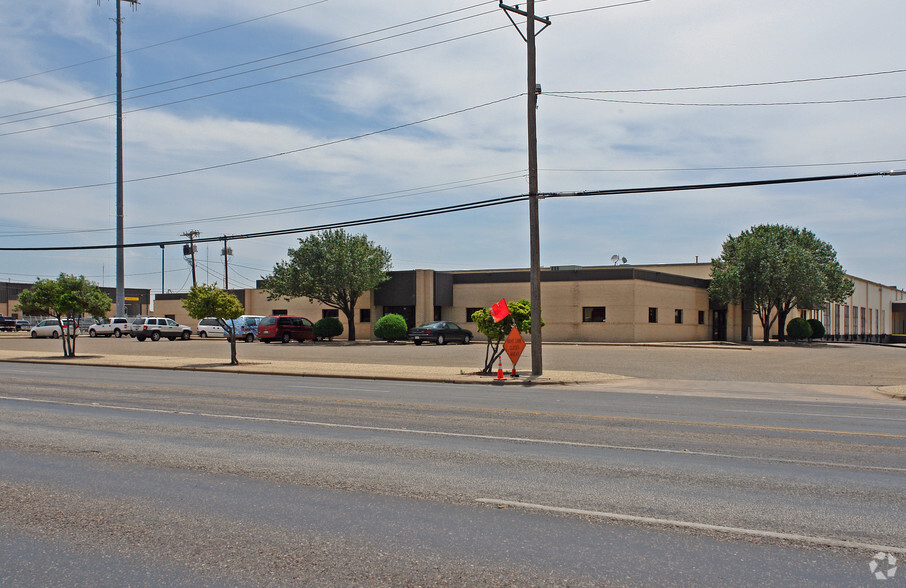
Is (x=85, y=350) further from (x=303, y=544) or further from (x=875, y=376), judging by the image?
(x=303, y=544)

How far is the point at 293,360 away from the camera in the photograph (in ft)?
105

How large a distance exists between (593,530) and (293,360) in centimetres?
2719

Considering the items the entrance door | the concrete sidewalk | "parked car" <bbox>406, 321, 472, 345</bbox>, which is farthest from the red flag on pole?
the entrance door

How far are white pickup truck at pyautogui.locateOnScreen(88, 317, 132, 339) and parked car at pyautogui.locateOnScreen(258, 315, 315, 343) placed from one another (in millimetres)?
14796

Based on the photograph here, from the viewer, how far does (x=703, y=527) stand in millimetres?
5969

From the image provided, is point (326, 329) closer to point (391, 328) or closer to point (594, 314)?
point (391, 328)

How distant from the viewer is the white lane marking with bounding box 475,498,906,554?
5.53 meters

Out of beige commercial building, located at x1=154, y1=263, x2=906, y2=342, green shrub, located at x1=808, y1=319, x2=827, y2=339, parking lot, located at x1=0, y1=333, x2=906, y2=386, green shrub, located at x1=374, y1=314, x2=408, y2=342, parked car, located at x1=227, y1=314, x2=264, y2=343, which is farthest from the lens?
green shrub, located at x1=808, y1=319, x2=827, y2=339

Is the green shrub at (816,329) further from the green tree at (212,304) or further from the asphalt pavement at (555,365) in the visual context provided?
the green tree at (212,304)

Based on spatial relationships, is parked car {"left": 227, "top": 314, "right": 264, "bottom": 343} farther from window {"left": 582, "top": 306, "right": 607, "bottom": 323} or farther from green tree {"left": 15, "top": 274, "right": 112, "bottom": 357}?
window {"left": 582, "top": 306, "right": 607, "bottom": 323}

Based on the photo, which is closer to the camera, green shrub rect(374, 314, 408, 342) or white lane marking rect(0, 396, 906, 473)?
white lane marking rect(0, 396, 906, 473)

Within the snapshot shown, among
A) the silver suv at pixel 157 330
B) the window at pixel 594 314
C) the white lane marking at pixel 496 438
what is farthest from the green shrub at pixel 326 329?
the white lane marking at pixel 496 438

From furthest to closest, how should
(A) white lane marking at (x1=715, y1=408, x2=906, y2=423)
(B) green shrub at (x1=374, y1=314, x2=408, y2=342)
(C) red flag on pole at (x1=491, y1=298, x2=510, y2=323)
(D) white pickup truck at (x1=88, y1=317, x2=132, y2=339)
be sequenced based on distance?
1. (D) white pickup truck at (x1=88, y1=317, x2=132, y2=339)
2. (B) green shrub at (x1=374, y1=314, x2=408, y2=342)
3. (C) red flag on pole at (x1=491, y1=298, x2=510, y2=323)
4. (A) white lane marking at (x1=715, y1=408, x2=906, y2=423)

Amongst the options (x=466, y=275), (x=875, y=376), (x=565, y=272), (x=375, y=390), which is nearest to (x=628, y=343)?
(x=565, y=272)
